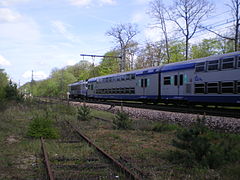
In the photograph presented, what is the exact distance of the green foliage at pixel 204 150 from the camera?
6277 millimetres

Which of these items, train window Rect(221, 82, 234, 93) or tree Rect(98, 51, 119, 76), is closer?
train window Rect(221, 82, 234, 93)

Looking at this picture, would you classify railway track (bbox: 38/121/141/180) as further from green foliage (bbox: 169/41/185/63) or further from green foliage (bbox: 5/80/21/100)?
green foliage (bbox: 169/41/185/63)

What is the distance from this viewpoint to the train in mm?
15445

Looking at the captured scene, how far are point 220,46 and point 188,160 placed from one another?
45.3m

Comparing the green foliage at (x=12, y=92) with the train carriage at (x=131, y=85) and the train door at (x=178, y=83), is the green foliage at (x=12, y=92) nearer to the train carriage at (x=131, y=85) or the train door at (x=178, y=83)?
the train carriage at (x=131, y=85)

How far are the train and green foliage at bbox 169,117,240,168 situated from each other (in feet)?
28.6

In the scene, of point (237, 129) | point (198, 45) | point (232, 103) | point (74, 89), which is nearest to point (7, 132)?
point (237, 129)

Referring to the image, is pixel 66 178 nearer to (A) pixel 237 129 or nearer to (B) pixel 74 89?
(A) pixel 237 129

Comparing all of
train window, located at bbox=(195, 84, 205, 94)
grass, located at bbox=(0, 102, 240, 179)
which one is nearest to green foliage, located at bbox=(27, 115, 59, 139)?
grass, located at bbox=(0, 102, 240, 179)

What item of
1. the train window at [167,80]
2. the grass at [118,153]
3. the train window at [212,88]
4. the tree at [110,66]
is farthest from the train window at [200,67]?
the tree at [110,66]

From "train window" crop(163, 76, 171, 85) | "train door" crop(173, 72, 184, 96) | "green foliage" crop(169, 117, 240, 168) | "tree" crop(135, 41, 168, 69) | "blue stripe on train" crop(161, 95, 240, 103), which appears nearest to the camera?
"green foliage" crop(169, 117, 240, 168)

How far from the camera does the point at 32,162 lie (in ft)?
22.4

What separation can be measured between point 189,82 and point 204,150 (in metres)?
12.8

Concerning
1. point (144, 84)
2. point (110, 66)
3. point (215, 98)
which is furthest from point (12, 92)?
point (110, 66)
